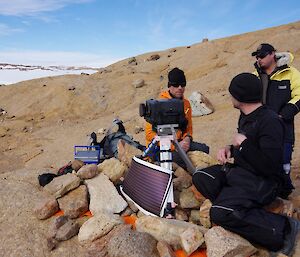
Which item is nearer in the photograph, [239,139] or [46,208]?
[239,139]

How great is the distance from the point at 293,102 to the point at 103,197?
271 centimetres

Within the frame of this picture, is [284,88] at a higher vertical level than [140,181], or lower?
higher

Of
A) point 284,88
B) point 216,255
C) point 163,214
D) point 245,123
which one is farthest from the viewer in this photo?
point 284,88

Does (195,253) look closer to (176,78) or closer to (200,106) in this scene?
(176,78)

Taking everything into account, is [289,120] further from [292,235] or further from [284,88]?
[292,235]

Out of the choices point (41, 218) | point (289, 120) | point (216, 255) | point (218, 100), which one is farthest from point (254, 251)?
point (218, 100)

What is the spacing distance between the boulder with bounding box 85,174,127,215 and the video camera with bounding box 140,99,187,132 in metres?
1.08

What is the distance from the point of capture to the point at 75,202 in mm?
4168

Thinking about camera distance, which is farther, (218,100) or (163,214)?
(218,100)

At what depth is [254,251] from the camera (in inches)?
124

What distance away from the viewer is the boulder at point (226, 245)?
3049 mm

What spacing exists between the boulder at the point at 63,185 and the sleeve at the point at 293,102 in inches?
110

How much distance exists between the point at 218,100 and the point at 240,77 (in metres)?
10.9

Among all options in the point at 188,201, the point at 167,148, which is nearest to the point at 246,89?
the point at 167,148
